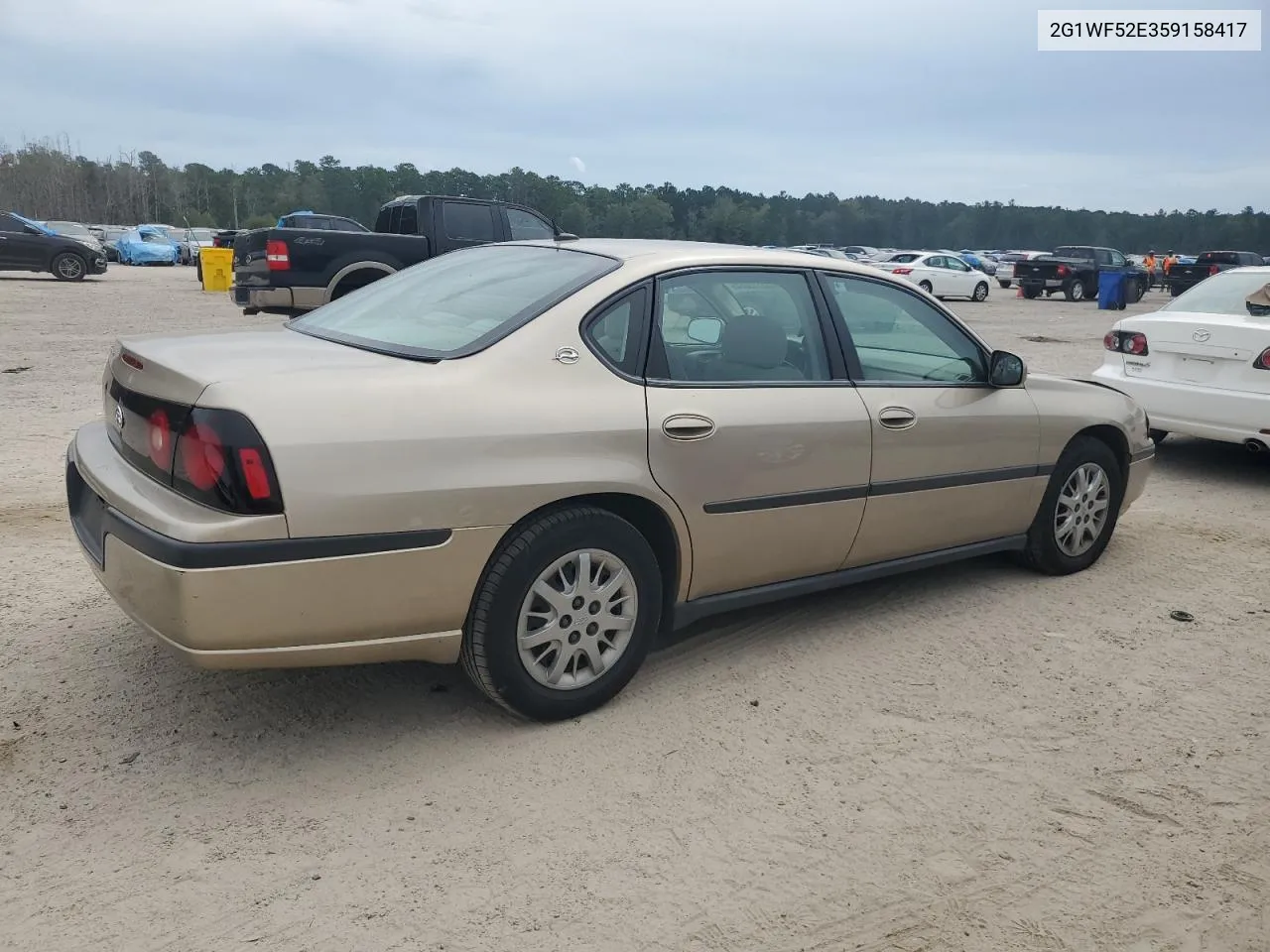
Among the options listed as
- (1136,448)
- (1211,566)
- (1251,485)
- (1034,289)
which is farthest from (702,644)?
(1034,289)

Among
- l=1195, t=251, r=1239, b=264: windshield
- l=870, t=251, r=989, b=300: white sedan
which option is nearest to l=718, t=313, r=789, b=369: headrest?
l=870, t=251, r=989, b=300: white sedan

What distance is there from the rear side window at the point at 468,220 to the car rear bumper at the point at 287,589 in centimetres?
1086

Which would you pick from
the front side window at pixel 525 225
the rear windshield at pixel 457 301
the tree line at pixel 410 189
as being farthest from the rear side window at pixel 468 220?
the tree line at pixel 410 189

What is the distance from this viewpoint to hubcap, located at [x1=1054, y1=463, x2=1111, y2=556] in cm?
505

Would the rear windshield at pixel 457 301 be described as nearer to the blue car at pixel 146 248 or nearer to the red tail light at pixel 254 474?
the red tail light at pixel 254 474

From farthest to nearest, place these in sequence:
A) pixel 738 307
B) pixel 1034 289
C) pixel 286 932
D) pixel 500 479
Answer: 1. pixel 1034 289
2. pixel 738 307
3. pixel 500 479
4. pixel 286 932

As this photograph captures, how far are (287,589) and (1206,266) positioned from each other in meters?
35.3

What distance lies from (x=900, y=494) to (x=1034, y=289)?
30.7 m

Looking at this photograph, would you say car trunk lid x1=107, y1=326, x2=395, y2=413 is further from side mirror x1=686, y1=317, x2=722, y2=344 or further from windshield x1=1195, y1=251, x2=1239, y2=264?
windshield x1=1195, y1=251, x2=1239, y2=264

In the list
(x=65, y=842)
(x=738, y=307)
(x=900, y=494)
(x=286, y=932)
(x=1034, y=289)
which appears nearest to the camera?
(x=286, y=932)

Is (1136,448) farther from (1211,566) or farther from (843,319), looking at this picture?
(843,319)

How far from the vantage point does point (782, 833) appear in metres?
2.89

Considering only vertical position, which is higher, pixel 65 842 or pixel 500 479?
pixel 500 479

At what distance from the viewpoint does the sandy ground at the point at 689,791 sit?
2535mm
